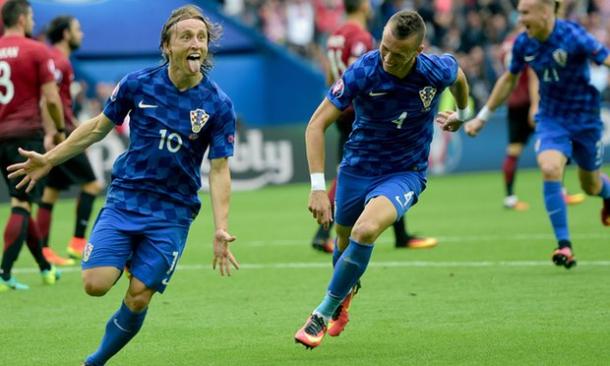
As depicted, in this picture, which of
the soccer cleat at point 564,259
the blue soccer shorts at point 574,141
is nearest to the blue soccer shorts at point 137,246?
the soccer cleat at point 564,259

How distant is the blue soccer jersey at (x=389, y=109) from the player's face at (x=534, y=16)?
119 inches

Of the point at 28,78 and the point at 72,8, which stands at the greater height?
the point at 28,78

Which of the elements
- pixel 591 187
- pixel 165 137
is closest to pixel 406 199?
pixel 165 137

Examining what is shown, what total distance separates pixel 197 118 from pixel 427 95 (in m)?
1.65

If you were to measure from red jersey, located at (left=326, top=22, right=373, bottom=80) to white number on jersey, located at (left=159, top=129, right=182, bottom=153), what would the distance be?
585cm

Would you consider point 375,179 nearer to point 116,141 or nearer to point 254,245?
point 254,245

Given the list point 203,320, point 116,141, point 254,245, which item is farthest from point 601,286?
point 116,141

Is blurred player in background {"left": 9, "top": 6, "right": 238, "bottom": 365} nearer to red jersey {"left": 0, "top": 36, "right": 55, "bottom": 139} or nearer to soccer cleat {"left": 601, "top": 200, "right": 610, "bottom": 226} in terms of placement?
red jersey {"left": 0, "top": 36, "right": 55, "bottom": 139}

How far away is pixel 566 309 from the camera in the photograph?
873 cm

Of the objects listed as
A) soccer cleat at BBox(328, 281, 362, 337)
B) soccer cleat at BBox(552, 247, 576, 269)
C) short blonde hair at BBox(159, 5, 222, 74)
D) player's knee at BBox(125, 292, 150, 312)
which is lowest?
soccer cleat at BBox(552, 247, 576, 269)

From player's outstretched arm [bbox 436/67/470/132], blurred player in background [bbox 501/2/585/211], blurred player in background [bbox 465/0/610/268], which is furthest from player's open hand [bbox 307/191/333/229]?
blurred player in background [bbox 501/2/585/211]

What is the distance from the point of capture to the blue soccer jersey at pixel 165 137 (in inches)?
275

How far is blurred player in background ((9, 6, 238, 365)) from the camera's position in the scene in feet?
22.5

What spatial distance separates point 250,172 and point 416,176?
14.2 meters
